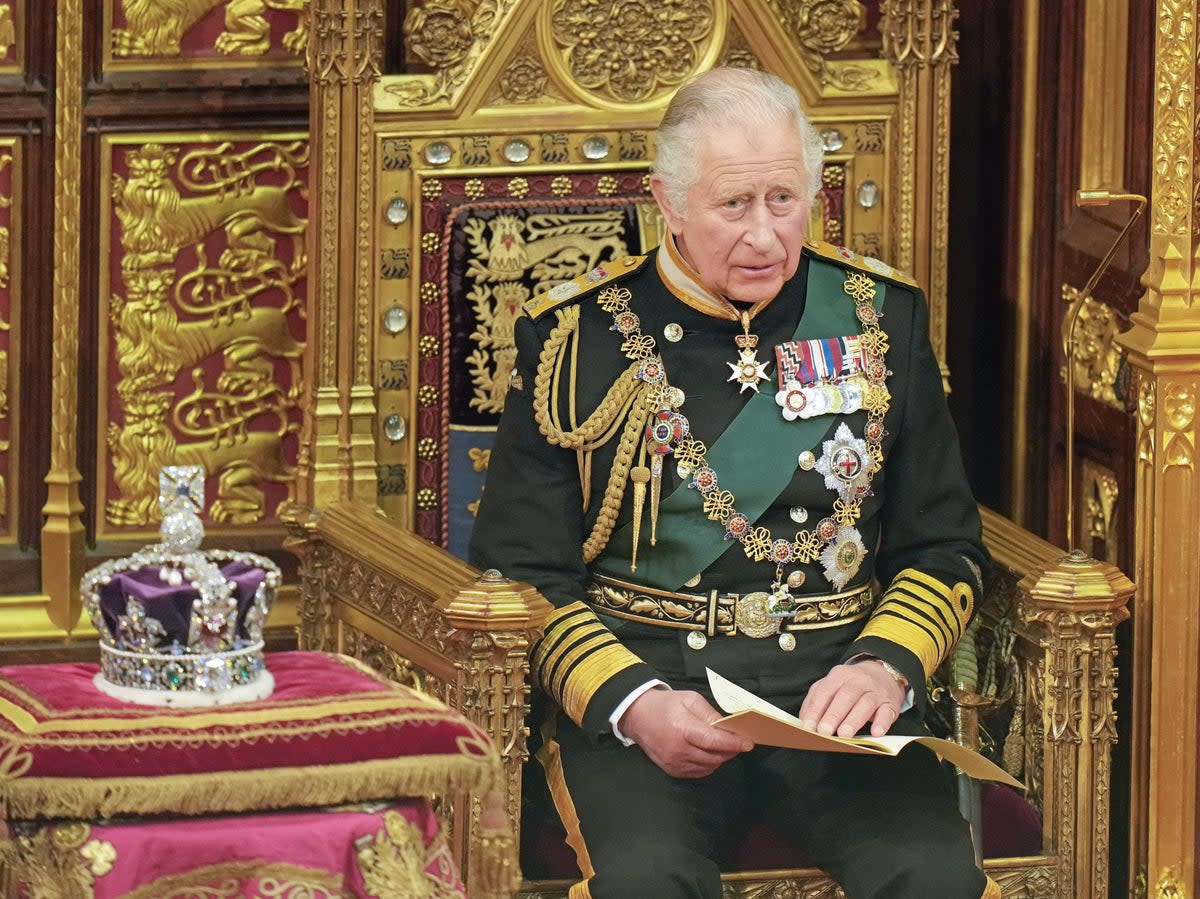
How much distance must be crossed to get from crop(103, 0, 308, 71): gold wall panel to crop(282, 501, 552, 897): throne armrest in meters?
1.00

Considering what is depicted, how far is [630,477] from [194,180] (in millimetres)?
1427

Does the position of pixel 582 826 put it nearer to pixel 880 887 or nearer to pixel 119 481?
pixel 880 887

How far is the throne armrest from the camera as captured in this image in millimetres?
3992

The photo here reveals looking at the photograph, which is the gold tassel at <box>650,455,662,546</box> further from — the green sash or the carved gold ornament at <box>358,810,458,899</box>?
the carved gold ornament at <box>358,810,458,899</box>

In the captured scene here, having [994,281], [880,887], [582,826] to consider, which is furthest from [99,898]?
[994,281]

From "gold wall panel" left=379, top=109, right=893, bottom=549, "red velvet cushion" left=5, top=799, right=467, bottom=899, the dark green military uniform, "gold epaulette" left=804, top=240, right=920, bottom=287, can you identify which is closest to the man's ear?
the dark green military uniform

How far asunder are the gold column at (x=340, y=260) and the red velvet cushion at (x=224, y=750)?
4.63ft

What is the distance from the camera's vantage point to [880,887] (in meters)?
3.95

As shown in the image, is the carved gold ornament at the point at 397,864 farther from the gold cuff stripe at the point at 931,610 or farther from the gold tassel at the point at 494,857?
the gold cuff stripe at the point at 931,610

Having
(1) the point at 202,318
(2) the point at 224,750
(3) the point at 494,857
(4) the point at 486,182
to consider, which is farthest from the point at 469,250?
(2) the point at 224,750

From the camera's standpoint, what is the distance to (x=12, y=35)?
17.1 ft

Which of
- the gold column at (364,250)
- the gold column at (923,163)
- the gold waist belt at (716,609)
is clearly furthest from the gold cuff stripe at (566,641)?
the gold column at (923,163)

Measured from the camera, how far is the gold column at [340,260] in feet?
15.8

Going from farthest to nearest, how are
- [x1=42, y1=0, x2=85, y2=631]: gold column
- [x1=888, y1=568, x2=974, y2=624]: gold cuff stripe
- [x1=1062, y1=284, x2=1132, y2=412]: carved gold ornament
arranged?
[x1=42, y1=0, x2=85, y2=631]: gold column
[x1=1062, y1=284, x2=1132, y2=412]: carved gold ornament
[x1=888, y1=568, x2=974, y2=624]: gold cuff stripe
